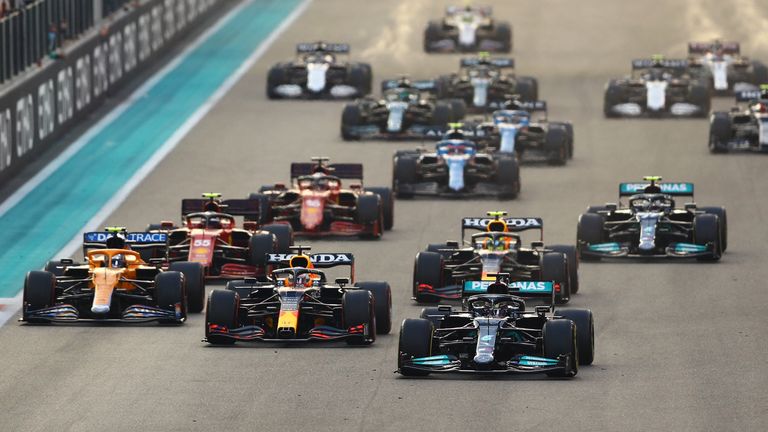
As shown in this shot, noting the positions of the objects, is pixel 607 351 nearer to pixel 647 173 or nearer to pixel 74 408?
pixel 74 408

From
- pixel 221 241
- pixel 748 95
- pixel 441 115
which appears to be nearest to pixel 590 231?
pixel 221 241

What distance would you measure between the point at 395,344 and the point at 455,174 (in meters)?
15.3

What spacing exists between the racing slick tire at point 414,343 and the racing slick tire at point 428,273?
585cm

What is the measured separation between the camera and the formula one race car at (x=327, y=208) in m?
42.2

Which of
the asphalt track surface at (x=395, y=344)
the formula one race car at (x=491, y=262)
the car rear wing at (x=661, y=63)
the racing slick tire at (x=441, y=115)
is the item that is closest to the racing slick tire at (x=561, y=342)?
the asphalt track surface at (x=395, y=344)

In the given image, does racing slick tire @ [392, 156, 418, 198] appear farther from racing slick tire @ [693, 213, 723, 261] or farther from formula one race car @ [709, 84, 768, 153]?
formula one race car @ [709, 84, 768, 153]

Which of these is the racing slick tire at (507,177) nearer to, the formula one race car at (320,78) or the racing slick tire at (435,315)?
the racing slick tire at (435,315)

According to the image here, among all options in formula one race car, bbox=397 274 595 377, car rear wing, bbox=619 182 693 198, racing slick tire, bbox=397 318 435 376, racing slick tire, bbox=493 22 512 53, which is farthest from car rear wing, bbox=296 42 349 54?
racing slick tire, bbox=397 318 435 376

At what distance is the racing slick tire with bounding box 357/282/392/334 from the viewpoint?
3253 centimetres

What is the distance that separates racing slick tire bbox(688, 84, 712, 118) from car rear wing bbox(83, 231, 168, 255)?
26066 millimetres

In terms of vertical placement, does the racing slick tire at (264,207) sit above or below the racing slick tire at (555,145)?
below

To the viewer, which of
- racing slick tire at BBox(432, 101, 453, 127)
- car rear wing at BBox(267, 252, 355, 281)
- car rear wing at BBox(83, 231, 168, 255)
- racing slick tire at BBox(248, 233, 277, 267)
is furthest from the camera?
racing slick tire at BBox(432, 101, 453, 127)

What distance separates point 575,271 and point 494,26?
39.3 m

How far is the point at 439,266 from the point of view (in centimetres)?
3550
